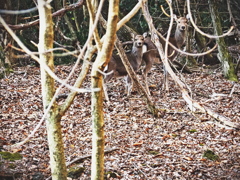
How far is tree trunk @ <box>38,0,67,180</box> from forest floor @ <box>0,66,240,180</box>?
1.42m

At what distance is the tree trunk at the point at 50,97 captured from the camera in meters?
3.24

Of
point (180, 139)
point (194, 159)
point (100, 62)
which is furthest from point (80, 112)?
point (100, 62)

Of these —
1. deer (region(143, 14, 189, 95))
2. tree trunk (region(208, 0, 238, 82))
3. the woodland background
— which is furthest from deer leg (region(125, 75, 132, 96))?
tree trunk (region(208, 0, 238, 82))

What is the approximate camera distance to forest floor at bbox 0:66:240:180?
210 inches

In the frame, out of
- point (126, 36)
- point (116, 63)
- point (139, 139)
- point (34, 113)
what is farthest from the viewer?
point (126, 36)

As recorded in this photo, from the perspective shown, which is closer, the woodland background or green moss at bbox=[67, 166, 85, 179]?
green moss at bbox=[67, 166, 85, 179]

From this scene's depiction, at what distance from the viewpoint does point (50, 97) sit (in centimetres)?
348

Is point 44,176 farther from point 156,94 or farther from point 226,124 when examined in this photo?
point 156,94

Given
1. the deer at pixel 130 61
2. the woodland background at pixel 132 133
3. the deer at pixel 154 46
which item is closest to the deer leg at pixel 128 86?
the deer at pixel 130 61

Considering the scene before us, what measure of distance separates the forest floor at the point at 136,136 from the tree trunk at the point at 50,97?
142 centimetres

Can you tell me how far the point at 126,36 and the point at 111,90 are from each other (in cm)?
299

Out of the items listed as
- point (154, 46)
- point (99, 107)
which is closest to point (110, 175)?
point (99, 107)

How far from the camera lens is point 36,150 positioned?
578cm

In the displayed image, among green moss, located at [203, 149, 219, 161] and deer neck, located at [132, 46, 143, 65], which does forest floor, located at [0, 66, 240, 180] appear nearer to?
green moss, located at [203, 149, 219, 161]
